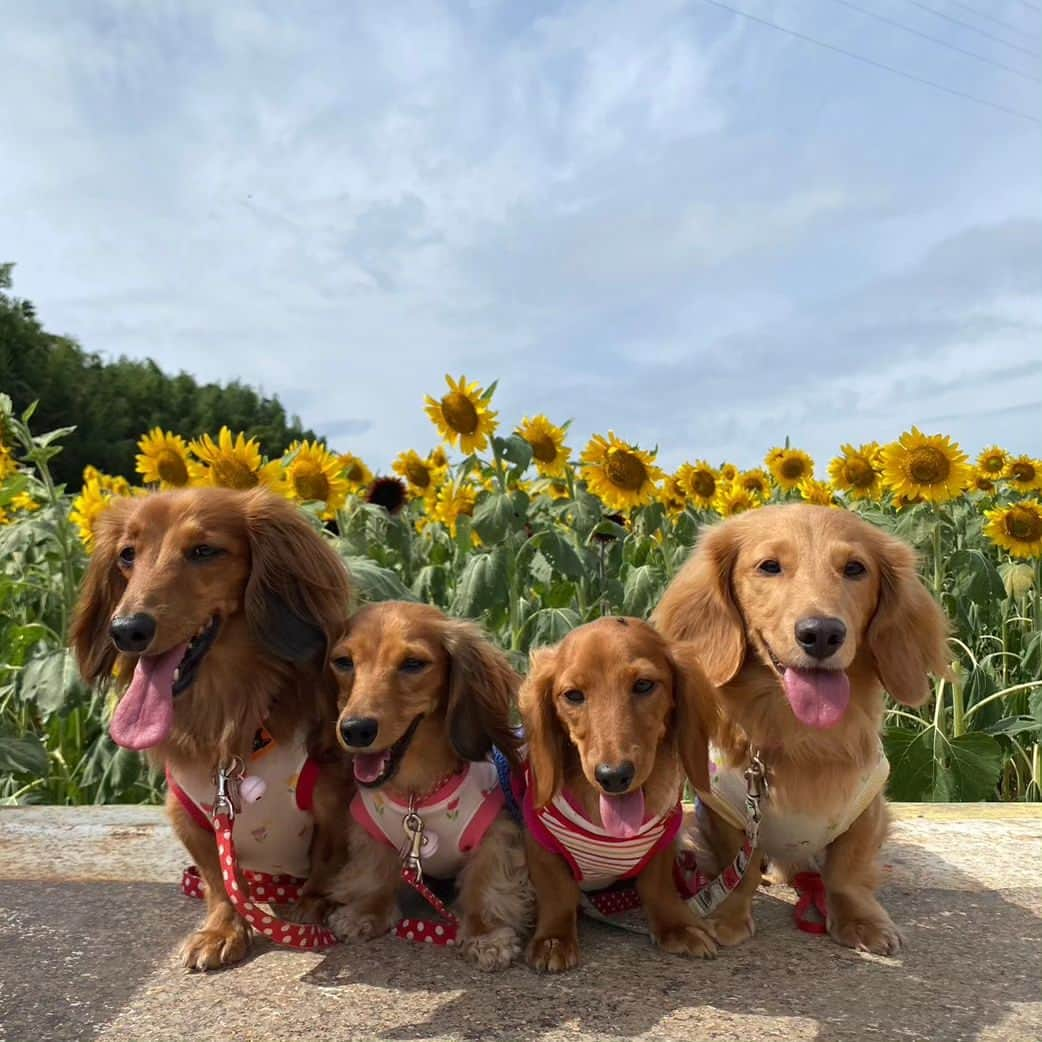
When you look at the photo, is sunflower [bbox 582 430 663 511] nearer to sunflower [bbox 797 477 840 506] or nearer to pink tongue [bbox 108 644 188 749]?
sunflower [bbox 797 477 840 506]

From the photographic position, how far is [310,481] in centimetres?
450

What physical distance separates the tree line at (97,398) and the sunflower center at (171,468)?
23.3m

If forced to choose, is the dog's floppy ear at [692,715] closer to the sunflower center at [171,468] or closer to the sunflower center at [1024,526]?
the sunflower center at [171,468]

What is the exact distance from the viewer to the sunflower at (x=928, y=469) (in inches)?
185

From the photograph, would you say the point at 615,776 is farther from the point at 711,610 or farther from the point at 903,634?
the point at 903,634

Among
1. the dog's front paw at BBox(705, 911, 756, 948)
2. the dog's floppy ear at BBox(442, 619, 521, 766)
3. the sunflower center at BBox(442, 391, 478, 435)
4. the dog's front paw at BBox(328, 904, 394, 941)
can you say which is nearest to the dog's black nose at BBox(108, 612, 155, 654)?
the dog's floppy ear at BBox(442, 619, 521, 766)

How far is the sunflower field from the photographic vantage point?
4.15 metres

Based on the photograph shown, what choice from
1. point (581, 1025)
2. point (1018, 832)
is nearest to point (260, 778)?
point (581, 1025)

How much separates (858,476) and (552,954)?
4.07 metres

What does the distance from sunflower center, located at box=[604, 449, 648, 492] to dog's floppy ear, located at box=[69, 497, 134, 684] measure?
9.55 ft

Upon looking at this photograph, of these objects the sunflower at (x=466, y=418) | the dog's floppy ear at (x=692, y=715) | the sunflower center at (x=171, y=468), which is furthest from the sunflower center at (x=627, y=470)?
the dog's floppy ear at (x=692, y=715)

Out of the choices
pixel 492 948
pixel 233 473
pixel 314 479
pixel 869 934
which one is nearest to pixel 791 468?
pixel 314 479

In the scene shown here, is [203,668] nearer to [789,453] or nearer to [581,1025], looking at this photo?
[581,1025]

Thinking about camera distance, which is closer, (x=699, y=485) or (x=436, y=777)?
(x=436, y=777)
